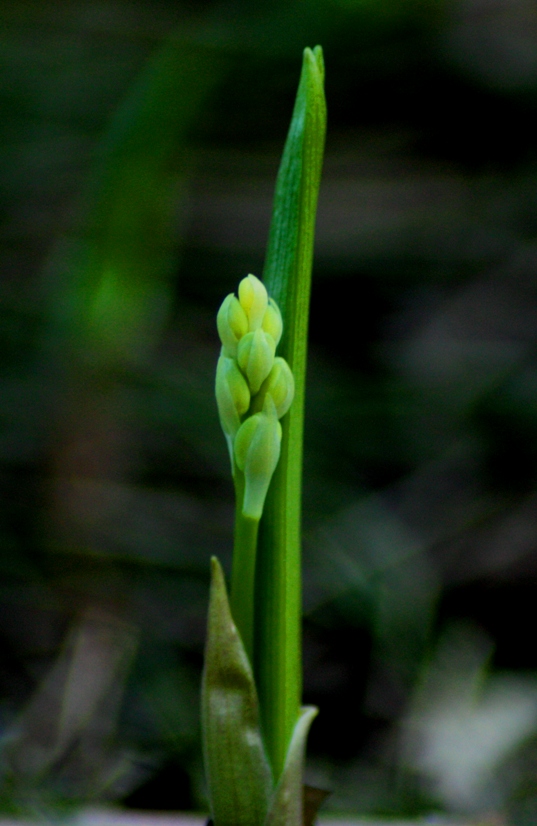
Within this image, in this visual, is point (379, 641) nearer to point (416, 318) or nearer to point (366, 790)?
point (366, 790)

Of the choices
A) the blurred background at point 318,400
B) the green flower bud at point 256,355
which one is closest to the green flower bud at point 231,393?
the green flower bud at point 256,355

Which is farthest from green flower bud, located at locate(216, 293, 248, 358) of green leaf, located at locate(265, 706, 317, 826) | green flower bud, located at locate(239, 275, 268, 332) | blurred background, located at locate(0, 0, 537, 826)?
Answer: blurred background, located at locate(0, 0, 537, 826)

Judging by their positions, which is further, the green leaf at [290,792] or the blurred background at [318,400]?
the blurred background at [318,400]

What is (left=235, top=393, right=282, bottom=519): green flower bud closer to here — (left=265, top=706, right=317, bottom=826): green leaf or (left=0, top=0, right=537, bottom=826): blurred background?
(left=265, top=706, right=317, bottom=826): green leaf

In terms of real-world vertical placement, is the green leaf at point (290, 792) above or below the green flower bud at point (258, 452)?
below

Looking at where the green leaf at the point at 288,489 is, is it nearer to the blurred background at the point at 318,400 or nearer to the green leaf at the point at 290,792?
the green leaf at the point at 290,792

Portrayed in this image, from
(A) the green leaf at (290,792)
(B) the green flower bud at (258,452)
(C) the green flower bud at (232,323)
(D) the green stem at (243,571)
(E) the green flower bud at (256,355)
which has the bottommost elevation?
(A) the green leaf at (290,792)

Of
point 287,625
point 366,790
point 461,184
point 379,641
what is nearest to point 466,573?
point 379,641

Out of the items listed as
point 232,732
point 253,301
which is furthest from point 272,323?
point 232,732
